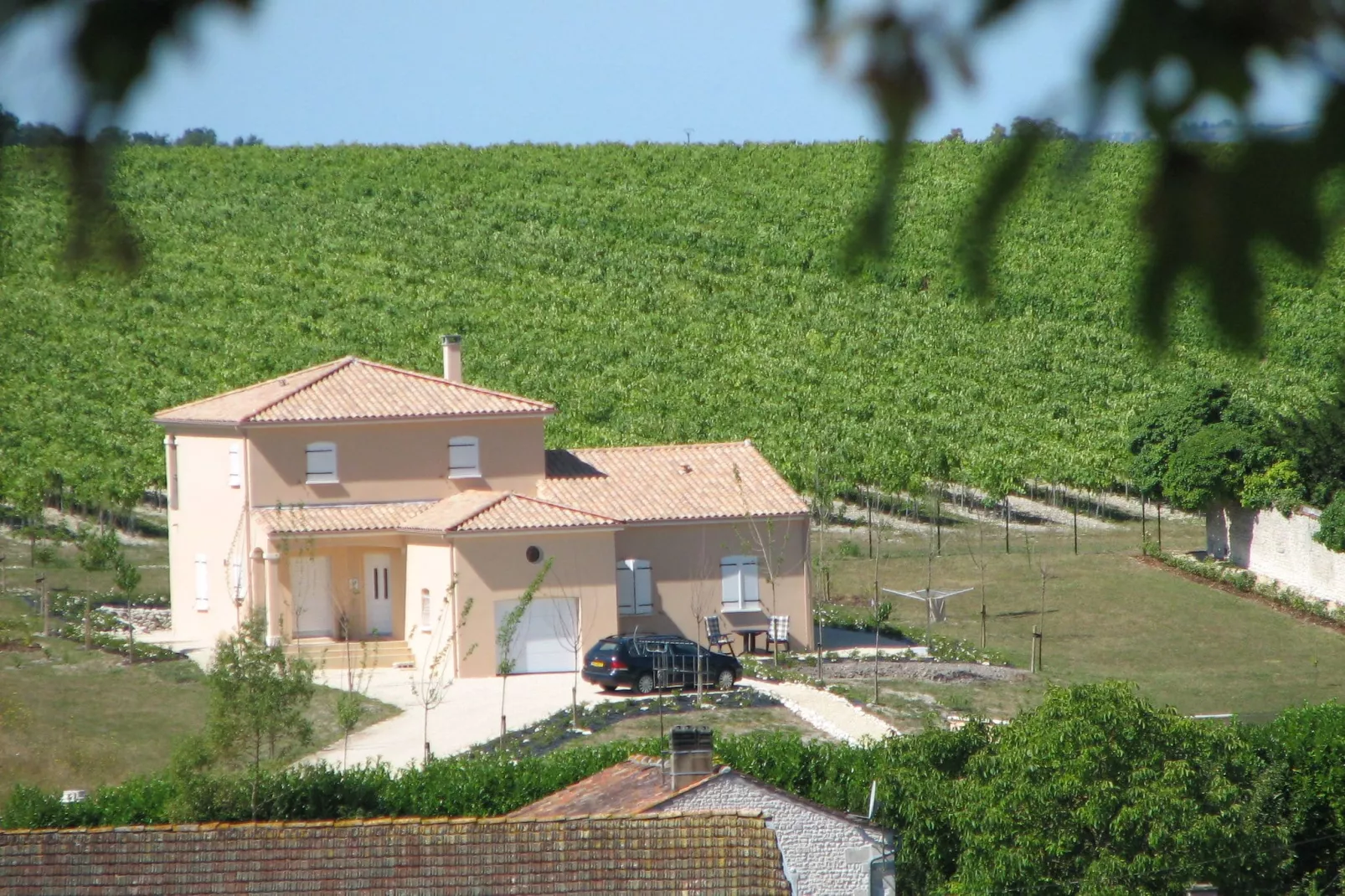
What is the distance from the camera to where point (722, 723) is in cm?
2305

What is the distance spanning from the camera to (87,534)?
111ft

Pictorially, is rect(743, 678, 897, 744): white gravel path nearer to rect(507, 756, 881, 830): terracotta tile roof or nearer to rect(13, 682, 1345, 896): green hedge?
rect(13, 682, 1345, 896): green hedge

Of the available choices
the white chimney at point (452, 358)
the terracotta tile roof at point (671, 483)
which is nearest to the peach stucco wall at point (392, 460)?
the terracotta tile roof at point (671, 483)

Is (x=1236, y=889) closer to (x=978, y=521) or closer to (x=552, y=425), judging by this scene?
(x=978, y=521)

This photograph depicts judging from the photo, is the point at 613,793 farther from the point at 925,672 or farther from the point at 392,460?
the point at 392,460

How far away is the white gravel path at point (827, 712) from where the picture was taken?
2238 cm

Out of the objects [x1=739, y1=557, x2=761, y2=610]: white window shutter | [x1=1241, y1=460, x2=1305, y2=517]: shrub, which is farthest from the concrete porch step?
[x1=1241, y1=460, x2=1305, y2=517]: shrub

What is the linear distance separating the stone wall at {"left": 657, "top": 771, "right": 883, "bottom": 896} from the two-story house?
11.5 metres

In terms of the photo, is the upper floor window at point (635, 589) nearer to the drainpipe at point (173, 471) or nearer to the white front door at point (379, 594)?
the white front door at point (379, 594)

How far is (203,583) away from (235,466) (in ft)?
9.18

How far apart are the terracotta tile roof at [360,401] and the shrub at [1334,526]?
1517 cm

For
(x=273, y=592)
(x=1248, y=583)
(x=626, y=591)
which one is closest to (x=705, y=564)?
(x=626, y=591)

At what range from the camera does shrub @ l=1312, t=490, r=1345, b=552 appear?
30.9 m

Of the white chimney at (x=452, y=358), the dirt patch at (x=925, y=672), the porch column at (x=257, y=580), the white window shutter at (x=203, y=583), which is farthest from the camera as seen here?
the white chimney at (x=452, y=358)
